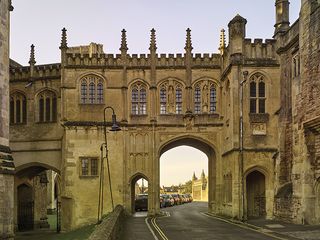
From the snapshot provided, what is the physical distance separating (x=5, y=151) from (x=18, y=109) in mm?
14983

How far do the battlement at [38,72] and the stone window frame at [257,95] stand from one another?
49.6 feet

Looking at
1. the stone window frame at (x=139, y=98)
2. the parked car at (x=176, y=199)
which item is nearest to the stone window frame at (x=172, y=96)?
the stone window frame at (x=139, y=98)

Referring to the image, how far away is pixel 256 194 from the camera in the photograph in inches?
1433

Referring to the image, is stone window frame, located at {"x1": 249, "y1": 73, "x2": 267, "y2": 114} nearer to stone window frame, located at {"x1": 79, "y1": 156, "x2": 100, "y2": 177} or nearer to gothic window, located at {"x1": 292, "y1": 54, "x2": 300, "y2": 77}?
gothic window, located at {"x1": 292, "y1": 54, "x2": 300, "y2": 77}

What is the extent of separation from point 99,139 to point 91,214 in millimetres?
5437

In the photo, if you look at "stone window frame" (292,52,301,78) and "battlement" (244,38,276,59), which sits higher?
"battlement" (244,38,276,59)

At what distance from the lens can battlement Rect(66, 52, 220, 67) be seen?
128ft

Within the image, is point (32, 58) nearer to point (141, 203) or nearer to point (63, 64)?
point (63, 64)

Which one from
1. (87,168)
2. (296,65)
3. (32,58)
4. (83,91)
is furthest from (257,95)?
(32,58)

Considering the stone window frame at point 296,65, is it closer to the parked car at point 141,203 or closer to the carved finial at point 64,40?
the carved finial at point 64,40

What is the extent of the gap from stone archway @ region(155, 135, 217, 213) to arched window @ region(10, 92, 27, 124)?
11245 mm

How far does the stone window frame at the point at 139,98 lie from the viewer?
3906cm

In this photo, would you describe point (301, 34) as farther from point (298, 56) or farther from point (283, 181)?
point (283, 181)

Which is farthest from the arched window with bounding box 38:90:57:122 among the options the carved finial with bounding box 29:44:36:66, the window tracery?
the window tracery
